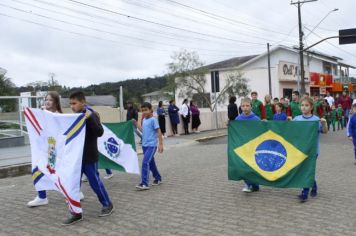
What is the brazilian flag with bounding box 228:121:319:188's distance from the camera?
6.65 meters

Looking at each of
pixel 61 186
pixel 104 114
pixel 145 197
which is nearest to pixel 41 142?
pixel 61 186

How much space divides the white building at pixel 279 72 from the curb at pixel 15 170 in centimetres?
2128

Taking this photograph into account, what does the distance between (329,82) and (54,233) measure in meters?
56.4

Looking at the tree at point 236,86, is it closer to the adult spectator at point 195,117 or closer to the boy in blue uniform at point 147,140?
the adult spectator at point 195,117

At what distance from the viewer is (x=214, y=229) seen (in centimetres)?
536

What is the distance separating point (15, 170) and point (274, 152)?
7367 millimetres

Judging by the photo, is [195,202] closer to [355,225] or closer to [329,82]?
Result: [355,225]

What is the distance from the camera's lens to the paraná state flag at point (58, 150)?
5.72m

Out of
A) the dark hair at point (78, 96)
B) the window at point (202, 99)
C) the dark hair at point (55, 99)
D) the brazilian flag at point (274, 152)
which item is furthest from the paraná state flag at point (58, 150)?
the window at point (202, 99)

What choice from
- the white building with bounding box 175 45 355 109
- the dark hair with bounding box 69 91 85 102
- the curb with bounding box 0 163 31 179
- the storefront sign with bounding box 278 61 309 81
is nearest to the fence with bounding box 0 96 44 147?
the curb with bounding box 0 163 31 179

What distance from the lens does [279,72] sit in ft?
135

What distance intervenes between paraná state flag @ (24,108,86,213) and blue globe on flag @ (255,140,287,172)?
292cm

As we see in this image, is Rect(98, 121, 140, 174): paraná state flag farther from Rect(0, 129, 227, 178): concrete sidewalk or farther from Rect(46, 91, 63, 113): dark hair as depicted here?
Rect(0, 129, 227, 178): concrete sidewalk

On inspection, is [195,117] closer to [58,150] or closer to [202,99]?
[58,150]
